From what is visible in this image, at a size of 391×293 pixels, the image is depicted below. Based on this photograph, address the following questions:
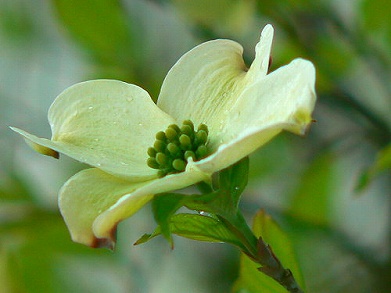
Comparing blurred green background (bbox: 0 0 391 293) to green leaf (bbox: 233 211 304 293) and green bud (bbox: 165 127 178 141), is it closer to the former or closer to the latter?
green leaf (bbox: 233 211 304 293)

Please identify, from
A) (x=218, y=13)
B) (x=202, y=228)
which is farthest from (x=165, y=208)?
(x=218, y=13)

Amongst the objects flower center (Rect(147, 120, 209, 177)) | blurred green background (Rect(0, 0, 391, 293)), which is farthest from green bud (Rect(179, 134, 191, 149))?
blurred green background (Rect(0, 0, 391, 293))

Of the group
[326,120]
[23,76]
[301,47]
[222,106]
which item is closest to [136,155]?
[222,106]

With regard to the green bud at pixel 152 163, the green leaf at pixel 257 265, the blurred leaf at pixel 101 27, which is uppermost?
the green bud at pixel 152 163

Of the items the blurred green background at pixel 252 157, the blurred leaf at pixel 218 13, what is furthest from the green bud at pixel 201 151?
the blurred leaf at pixel 218 13

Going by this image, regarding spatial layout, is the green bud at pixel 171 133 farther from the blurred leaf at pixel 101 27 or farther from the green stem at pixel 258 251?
the blurred leaf at pixel 101 27

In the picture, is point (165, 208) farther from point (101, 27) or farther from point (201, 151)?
point (101, 27)

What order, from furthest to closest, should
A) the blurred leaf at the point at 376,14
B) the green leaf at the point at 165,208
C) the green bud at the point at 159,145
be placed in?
the blurred leaf at the point at 376,14
the green bud at the point at 159,145
the green leaf at the point at 165,208

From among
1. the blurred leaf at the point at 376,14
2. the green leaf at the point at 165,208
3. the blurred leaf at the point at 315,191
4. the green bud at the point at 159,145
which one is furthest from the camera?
the blurred leaf at the point at 315,191
